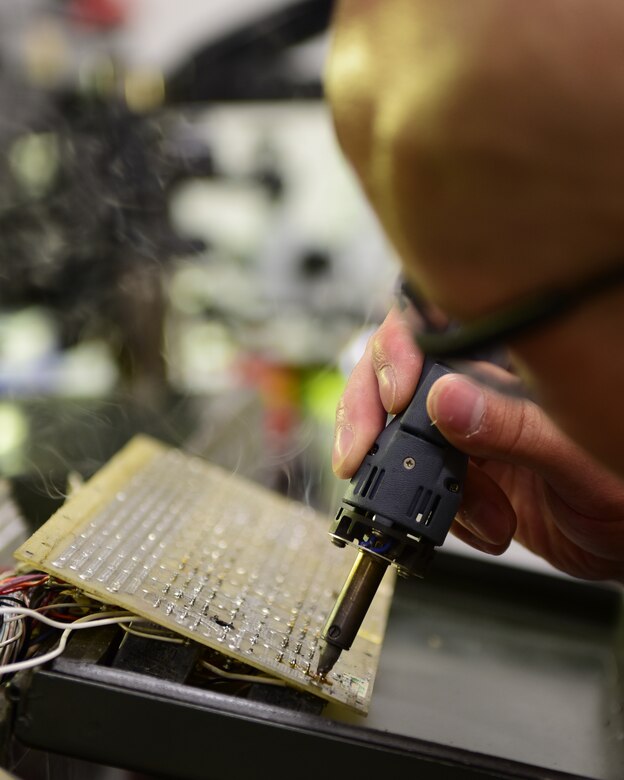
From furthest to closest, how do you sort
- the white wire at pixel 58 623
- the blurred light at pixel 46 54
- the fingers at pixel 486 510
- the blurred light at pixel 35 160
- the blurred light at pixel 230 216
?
1. the blurred light at pixel 230 216
2. the blurred light at pixel 46 54
3. the blurred light at pixel 35 160
4. the fingers at pixel 486 510
5. the white wire at pixel 58 623

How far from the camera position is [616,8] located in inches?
10.6

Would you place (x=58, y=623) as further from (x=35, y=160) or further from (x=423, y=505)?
(x=35, y=160)

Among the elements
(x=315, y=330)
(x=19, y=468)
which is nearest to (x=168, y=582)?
(x=19, y=468)

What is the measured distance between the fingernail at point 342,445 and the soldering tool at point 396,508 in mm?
25

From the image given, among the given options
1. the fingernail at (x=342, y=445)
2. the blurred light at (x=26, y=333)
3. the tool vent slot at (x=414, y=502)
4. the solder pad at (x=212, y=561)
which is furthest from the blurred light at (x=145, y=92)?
the tool vent slot at (x=414, y=502)

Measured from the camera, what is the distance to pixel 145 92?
5.67 ft

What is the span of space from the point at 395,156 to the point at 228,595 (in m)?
0.49

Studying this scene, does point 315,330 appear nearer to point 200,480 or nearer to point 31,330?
point 31,330

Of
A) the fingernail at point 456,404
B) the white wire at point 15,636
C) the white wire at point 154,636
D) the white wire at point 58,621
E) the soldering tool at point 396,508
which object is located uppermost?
the fingernail at point 456,404

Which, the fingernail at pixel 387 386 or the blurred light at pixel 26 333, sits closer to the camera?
the fingernail at pixel 387 386

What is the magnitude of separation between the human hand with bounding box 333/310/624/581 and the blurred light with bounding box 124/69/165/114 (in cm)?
123

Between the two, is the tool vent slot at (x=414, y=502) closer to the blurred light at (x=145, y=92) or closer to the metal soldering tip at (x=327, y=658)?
the metal soldering tip at (x=327, y=658)

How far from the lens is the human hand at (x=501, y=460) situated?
1.95ft

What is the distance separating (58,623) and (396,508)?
0.91ft
